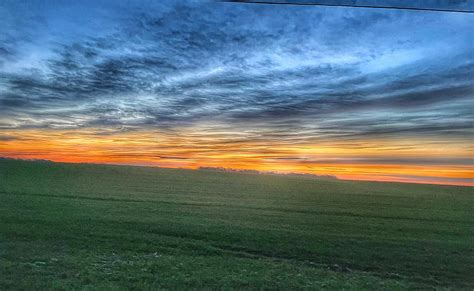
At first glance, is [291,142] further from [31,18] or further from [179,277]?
[31,18]

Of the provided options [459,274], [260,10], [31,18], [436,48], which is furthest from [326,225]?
[31,18]

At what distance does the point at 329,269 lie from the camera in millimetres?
1972

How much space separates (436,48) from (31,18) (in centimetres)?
218

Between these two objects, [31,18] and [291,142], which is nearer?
[31,18]

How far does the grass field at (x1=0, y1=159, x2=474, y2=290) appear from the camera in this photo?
5.69 ft

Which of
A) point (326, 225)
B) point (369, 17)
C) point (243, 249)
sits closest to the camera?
point (369, 17)

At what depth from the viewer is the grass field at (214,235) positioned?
5.69 feet

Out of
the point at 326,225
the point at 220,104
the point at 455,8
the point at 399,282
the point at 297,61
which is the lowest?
the point at 399,282

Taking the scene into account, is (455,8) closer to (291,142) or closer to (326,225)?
(291,142)

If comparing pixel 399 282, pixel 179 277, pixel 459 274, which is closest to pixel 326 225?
pixel 399 282

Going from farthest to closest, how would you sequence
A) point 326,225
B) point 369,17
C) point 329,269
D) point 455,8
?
1. point 326,225
2. point 329,269
3. point 369,17
4. point 455,8

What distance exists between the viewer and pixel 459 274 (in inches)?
79.2

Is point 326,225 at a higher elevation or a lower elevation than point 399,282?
higher

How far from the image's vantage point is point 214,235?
2.19m
